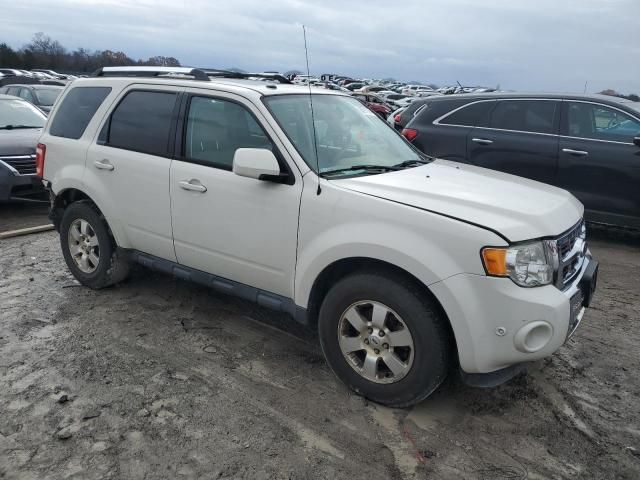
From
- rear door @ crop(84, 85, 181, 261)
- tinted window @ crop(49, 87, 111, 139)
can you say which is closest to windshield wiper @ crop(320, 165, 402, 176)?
rear door @ crop(84, 85, 181, 261)

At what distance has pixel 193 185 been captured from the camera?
12.5 feet

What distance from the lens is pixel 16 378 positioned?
3.44m

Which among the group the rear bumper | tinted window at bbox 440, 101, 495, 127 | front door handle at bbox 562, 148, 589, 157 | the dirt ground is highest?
tinted window at bbox 440, 101, 495, 127

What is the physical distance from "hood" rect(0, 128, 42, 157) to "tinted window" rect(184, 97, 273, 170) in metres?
4.53

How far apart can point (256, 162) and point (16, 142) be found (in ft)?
19.5

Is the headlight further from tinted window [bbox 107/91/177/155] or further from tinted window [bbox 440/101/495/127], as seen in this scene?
tinted window [bbox 440/101/495/127]

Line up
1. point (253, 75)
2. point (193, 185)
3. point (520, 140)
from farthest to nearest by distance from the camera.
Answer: point (520, 140)
point (253, 75)
point (193, 185)

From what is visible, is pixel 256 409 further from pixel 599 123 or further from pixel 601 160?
pixel 599 123

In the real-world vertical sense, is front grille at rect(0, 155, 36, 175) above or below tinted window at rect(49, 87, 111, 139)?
below

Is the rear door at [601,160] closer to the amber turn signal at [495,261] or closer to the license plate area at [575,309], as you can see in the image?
the license plate area at [575,309]

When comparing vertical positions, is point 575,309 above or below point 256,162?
below

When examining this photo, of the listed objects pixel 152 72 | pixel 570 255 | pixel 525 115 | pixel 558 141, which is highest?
pixel 152 72

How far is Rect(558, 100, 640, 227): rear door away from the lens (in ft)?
20.4

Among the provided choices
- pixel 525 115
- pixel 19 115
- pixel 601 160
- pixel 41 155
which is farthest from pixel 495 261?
pixel 19 115
